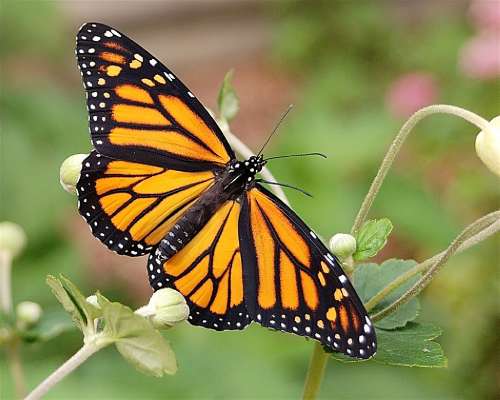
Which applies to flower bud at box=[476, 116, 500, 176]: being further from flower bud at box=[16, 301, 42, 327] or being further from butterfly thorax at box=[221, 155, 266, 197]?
flower bud at box=[16, 301, 42, 327]

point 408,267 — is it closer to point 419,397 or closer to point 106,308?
point 106,308

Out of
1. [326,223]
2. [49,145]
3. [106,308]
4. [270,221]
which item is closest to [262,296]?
[270,221]

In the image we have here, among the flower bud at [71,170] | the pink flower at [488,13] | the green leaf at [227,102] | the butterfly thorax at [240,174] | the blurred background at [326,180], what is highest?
the pink flower at [488,13]

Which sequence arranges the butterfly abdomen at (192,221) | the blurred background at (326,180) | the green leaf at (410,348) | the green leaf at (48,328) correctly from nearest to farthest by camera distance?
the green leaf at (410,348) < the butterfly abdomen at (192,221) < the green leaf at (48,328) < the blurred background at (326,180)

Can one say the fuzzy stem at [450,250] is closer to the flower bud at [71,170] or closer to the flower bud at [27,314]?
the flower bud at [71,170]

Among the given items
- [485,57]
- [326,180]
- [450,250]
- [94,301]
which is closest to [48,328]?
[94,301]

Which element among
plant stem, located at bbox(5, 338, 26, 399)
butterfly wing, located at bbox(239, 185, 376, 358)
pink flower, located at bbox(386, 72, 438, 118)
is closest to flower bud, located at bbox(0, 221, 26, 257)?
plant stem, located at bbox(5, 338, 26, 399)

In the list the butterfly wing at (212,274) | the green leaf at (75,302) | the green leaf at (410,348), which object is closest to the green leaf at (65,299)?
the green leaf at (75,302)
